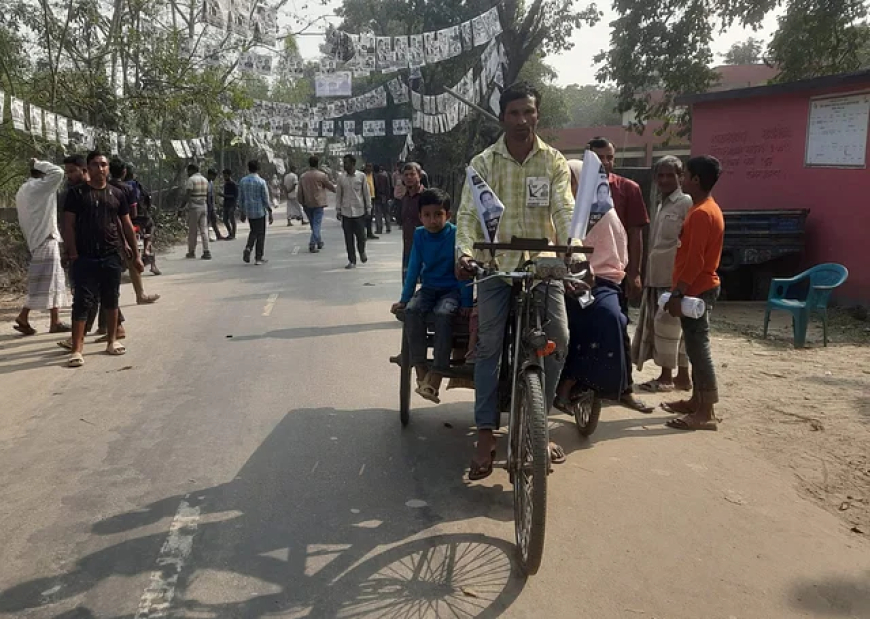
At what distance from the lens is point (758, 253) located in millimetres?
10000

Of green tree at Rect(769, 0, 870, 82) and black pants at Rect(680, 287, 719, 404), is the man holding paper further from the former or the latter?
green tree at Rect(769, 0, 870, 82)

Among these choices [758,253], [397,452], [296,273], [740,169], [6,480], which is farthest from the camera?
[296,273]

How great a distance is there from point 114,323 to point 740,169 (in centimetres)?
943

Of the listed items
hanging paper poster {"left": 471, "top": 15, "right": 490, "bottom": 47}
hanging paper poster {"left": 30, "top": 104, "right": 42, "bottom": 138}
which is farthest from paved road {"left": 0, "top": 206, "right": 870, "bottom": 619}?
hanging paper poster {"left": 471, "top": 15, "right": 490, "bottom": 47}

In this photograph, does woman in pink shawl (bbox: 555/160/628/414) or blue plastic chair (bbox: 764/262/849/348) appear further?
blue plastic chair (bbox: 764/262/849/348)

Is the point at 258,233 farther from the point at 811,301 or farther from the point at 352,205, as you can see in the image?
the point at 811,301

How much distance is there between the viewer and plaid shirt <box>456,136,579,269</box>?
3.96m

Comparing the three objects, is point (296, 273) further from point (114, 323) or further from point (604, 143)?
point (604, 143)

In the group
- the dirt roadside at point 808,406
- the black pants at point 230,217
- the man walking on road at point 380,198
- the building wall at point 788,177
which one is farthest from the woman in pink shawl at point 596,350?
the black pants at point 230,217

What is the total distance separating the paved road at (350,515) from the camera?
117 inches

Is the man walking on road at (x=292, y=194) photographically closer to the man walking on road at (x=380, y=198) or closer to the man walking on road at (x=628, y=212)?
the man walking on road at (x=380, y=198)

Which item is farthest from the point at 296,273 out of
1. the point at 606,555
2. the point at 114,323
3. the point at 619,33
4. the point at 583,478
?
the point at 619,33

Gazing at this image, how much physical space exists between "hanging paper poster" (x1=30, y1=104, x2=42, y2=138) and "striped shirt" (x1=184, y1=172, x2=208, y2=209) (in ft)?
10.4

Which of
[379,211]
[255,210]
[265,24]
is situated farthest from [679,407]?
[265,24]
